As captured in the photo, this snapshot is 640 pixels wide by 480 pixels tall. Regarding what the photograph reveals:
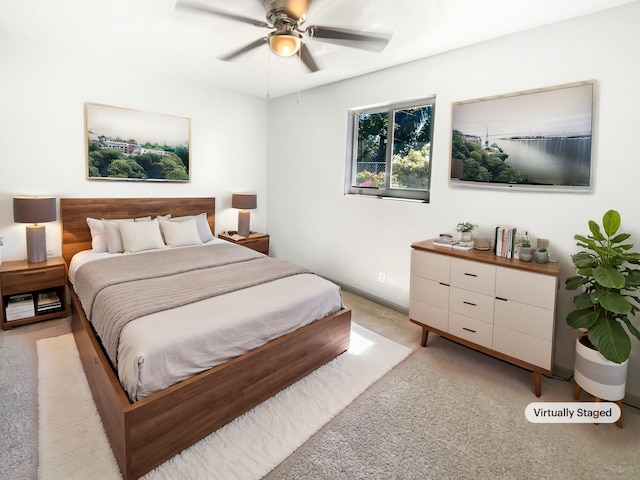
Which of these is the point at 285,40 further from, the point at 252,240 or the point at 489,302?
the point at 252,240

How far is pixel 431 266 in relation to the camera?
112 inches

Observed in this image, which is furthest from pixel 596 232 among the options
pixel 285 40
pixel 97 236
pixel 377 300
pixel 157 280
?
pixel 97 236

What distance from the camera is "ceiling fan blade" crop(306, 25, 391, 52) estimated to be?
2211 millimetres

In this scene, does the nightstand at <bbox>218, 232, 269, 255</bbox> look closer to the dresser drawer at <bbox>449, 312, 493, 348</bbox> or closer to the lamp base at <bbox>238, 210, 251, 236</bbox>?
the lamp base at <bbox>238, 210, 251, 236</bbox>

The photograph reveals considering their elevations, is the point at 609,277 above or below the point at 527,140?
below

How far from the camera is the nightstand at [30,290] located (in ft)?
10.1

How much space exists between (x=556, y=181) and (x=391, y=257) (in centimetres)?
167

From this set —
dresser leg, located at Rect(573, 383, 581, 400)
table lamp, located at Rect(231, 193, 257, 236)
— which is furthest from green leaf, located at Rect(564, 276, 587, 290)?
table lamp, located at Rect(231, 193, 257, 236)

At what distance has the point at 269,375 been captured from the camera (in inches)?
87.7

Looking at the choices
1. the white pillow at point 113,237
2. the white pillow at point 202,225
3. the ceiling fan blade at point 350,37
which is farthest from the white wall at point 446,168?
the white pillow at point 113,237

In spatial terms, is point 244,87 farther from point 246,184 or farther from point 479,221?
point 479,221

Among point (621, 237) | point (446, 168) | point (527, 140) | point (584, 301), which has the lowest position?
point (584, 301)

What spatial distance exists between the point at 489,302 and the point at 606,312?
0.67 m

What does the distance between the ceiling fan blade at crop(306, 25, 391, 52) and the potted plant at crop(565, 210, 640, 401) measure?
183 cm
